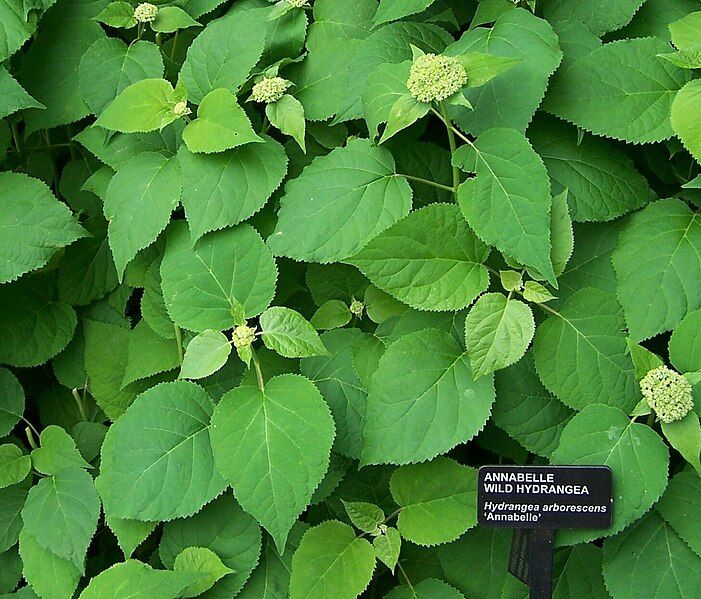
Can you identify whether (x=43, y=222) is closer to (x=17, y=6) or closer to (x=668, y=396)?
(x=17, y=6)

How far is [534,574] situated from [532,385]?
34cm

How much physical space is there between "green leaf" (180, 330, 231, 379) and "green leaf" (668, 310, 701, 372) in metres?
0.75

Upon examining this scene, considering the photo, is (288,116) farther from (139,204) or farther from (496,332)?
(496,332)

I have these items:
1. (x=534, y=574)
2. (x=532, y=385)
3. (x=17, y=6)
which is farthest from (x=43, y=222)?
(x=534, y=574)

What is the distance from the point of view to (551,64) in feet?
4.57

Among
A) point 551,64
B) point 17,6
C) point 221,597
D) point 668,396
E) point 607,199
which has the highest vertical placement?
point 17,6

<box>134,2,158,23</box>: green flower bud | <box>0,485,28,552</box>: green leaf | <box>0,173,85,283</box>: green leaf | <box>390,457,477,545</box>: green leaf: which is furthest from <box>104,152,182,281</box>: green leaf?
<box>390,457,477,545</box>: green leaf

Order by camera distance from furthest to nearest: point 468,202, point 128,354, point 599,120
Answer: point 128,354, point 599,120, point 468,202

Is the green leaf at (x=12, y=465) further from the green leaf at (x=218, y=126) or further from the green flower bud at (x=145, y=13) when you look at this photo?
the green flower bud at (x=145, y=13)

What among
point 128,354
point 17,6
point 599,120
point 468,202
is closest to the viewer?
point 468,202

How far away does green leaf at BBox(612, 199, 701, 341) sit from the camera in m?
1.32

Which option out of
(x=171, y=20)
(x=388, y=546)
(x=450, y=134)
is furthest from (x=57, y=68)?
(x=388, y=546)

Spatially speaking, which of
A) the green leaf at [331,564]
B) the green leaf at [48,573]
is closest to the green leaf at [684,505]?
the green leaf at [331,564]

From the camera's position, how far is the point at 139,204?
4.92 ft
